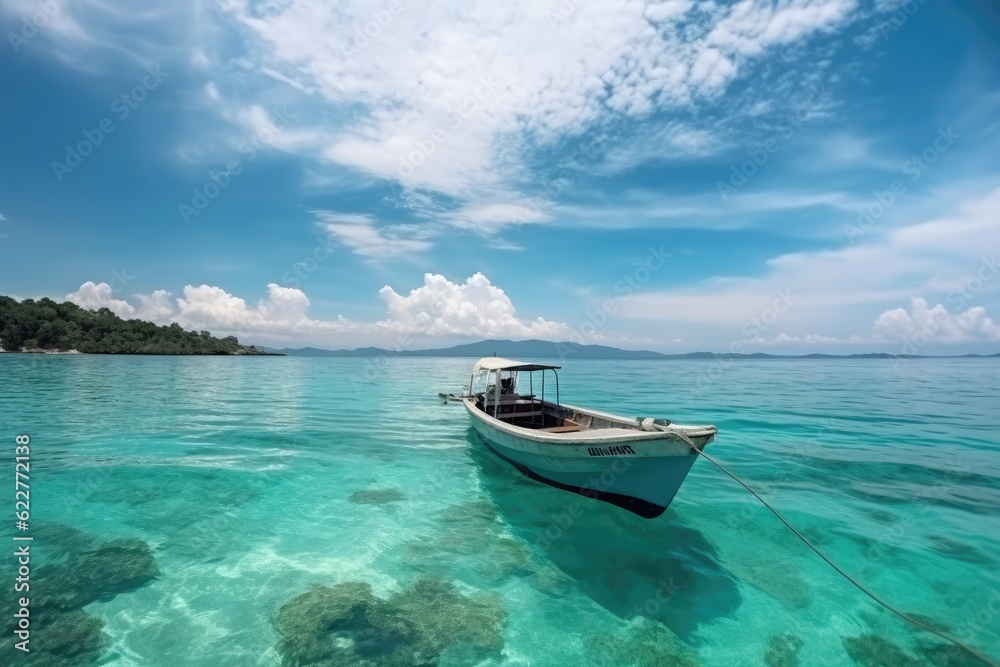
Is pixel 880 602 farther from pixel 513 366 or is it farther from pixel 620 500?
pixel 513 366

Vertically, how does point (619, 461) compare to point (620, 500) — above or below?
above

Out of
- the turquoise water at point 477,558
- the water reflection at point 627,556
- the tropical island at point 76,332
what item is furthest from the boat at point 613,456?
the tropical island at point 76,332

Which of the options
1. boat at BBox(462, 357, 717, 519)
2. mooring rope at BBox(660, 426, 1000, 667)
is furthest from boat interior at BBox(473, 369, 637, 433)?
mooring rope at BBox(660, 426, 1000, 667)

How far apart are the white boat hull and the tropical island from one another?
155200 mm

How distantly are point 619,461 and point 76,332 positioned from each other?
164 metres

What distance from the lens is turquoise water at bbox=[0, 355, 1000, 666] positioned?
22.8 feet

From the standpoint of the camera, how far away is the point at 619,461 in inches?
401

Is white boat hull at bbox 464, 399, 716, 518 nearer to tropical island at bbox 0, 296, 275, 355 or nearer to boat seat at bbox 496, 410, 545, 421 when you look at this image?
boat seat at bbox 496, 410, 545, 421

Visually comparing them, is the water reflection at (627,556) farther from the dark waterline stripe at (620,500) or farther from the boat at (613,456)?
the boat at (613,456)

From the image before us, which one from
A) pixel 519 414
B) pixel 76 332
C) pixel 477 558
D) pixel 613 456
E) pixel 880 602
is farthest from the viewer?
pixel 76 332

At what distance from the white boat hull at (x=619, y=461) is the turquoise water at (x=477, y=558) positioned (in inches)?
33.0

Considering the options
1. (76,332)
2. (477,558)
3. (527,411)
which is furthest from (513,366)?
(76,332)

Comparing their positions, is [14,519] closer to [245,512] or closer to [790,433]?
[245,512]

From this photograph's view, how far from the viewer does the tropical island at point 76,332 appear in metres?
111
